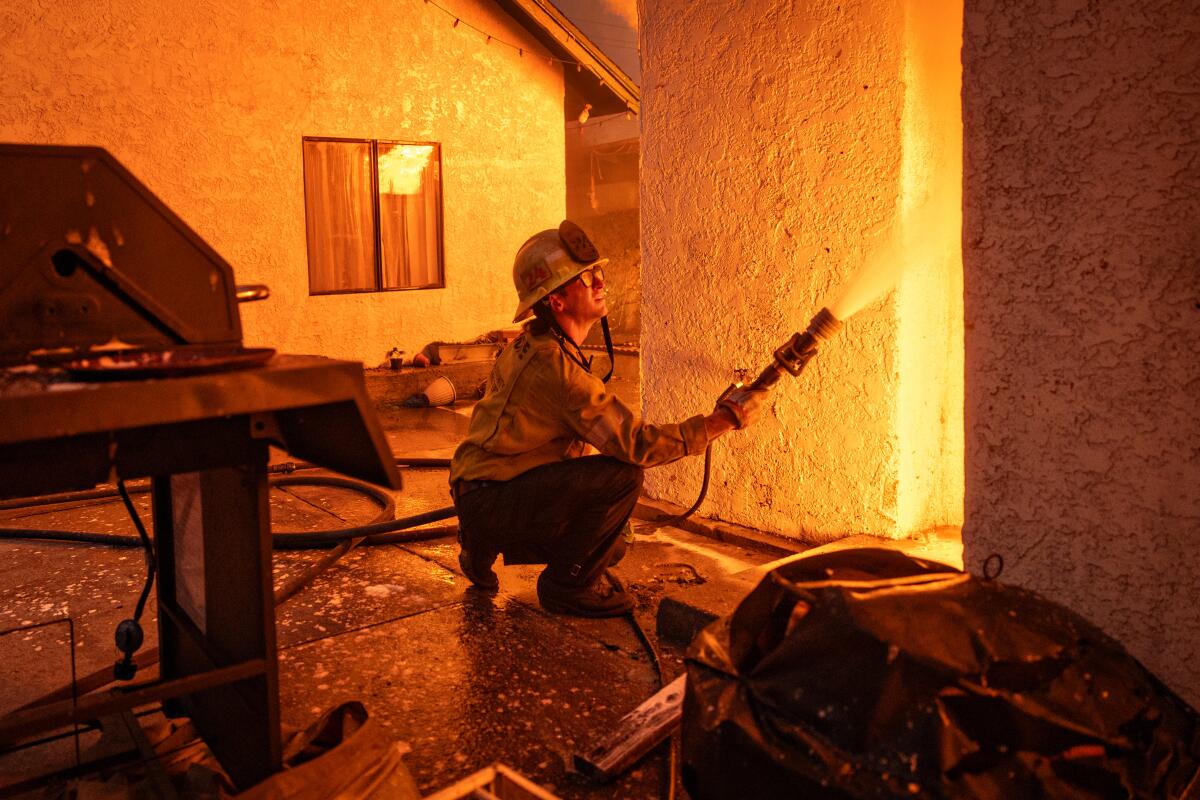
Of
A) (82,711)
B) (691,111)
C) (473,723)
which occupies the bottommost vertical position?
(473,723)

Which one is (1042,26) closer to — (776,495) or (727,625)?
(727,625)

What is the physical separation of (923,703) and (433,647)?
8.19 ft

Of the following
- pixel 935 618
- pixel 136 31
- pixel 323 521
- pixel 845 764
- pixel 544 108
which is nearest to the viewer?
pixel 845 764

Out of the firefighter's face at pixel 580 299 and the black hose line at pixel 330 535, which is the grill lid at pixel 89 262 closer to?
the firefighter's face at pixel 580 299

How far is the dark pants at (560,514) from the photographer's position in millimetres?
4074

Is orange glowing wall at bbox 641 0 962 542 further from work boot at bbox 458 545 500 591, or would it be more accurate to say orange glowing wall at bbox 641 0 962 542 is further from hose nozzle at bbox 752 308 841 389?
work boot at bbox 458 545 500 591

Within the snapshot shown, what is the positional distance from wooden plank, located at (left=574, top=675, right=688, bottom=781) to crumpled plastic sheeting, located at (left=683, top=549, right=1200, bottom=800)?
28.1 inches

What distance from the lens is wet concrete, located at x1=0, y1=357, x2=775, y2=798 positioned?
3146 millimetres

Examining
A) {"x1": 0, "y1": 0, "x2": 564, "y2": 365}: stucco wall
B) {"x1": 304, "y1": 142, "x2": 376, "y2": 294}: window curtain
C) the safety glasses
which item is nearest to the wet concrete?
the safety glasses

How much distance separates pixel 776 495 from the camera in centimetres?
512

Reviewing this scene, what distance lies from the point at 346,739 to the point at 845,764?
1.41m

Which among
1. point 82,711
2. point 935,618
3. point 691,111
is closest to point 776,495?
point 691,111

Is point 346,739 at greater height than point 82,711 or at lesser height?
lesser

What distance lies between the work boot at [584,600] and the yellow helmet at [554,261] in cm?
122
